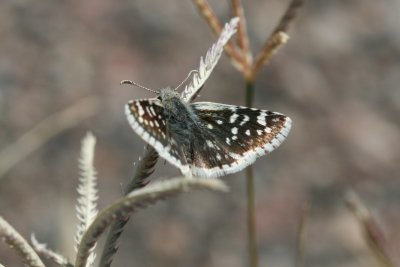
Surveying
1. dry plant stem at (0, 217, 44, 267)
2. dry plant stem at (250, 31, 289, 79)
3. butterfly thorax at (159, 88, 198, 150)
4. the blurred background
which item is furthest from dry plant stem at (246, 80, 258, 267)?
the blurred background

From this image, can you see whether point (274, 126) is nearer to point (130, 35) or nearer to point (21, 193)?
point (21, 193)

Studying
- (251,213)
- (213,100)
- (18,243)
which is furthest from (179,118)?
(213,100)

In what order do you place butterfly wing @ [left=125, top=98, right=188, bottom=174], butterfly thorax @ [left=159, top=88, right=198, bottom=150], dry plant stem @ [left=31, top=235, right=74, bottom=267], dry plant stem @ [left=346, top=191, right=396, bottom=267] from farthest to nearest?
butterfly thorax @ [left=159, top=88, right=198, bottom=150] < dry plant stem @ [left=346, top=191, right=396, bottom=267] < butterfly wing @ [left=125, top=98, right=188, bottom=174] < dry plant stem @ [left=31, top=235, right=74, bottom=267]

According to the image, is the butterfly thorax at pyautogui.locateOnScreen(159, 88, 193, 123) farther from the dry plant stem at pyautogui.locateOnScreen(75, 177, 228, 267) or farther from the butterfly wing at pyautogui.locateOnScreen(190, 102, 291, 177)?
the dry plant stem at pyautogui.locateOnScreen(75, 177, 228, 267)

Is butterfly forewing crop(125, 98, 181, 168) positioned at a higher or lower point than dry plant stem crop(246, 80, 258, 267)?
higher

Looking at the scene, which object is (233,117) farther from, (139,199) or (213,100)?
(213,100)

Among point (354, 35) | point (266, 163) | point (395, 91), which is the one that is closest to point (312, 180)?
point (266, 163)

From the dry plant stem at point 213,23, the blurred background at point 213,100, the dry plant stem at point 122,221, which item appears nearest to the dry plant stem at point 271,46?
the dry plant stem at point 213,23
